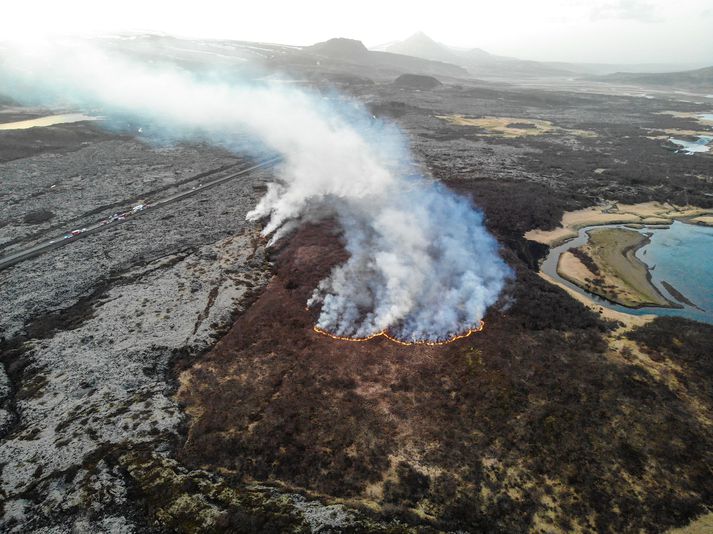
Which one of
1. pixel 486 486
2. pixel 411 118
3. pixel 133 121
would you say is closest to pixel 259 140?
pixel 133 121

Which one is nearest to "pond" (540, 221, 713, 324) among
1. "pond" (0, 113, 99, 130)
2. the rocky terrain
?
the rocky terrain

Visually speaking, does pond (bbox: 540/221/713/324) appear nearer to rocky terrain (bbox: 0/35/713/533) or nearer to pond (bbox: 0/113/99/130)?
rocky terrain (bbox: 0/35/713/533)

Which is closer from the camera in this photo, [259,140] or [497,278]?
[497,278]

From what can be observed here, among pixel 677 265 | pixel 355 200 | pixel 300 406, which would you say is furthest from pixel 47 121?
pixel 677 265

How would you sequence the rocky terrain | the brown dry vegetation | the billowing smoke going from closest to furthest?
the rocky terrain
the brown dry vegetation
the billowing smoke

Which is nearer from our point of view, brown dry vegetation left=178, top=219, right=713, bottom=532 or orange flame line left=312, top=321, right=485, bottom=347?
brown dry vegetation left=178, top=219, right=713, bottom=532

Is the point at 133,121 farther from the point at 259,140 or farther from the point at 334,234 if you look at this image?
the point at 334,234
